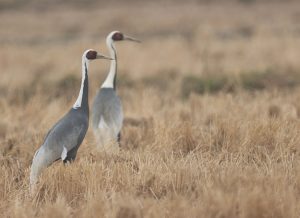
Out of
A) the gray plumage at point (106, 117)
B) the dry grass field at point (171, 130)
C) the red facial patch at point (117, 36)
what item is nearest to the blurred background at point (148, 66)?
the dry grass field at point (171, 130)

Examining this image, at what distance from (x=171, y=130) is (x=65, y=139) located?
1.47 m

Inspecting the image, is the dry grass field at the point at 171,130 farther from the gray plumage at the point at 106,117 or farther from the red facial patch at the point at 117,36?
the red facial patch at the point at 117,36

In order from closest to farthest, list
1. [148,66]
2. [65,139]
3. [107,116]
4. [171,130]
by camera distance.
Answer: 1. [65,139]
2. [171,130]
3. [107,116]
4. [148,66]

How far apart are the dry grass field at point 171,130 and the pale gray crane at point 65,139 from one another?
0.47 ft

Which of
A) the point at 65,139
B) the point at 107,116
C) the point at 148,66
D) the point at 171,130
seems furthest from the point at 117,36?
the point at 148,66

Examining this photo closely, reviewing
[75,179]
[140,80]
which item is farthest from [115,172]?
[140,80]

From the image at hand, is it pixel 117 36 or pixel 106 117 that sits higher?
pixel 117 36

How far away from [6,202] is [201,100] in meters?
5.27

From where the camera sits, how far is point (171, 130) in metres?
8.12

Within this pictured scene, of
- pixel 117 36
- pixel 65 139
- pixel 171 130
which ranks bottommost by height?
pixel 171 130

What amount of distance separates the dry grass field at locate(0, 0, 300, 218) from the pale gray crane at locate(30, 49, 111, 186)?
0.14 meters

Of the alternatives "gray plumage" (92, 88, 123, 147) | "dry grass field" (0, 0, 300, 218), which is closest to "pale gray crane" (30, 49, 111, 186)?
"dry grass field" (0, 0, 300, 218)

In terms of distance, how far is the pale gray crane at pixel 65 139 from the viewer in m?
6.70

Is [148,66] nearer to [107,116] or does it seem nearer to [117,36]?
[117,36]
